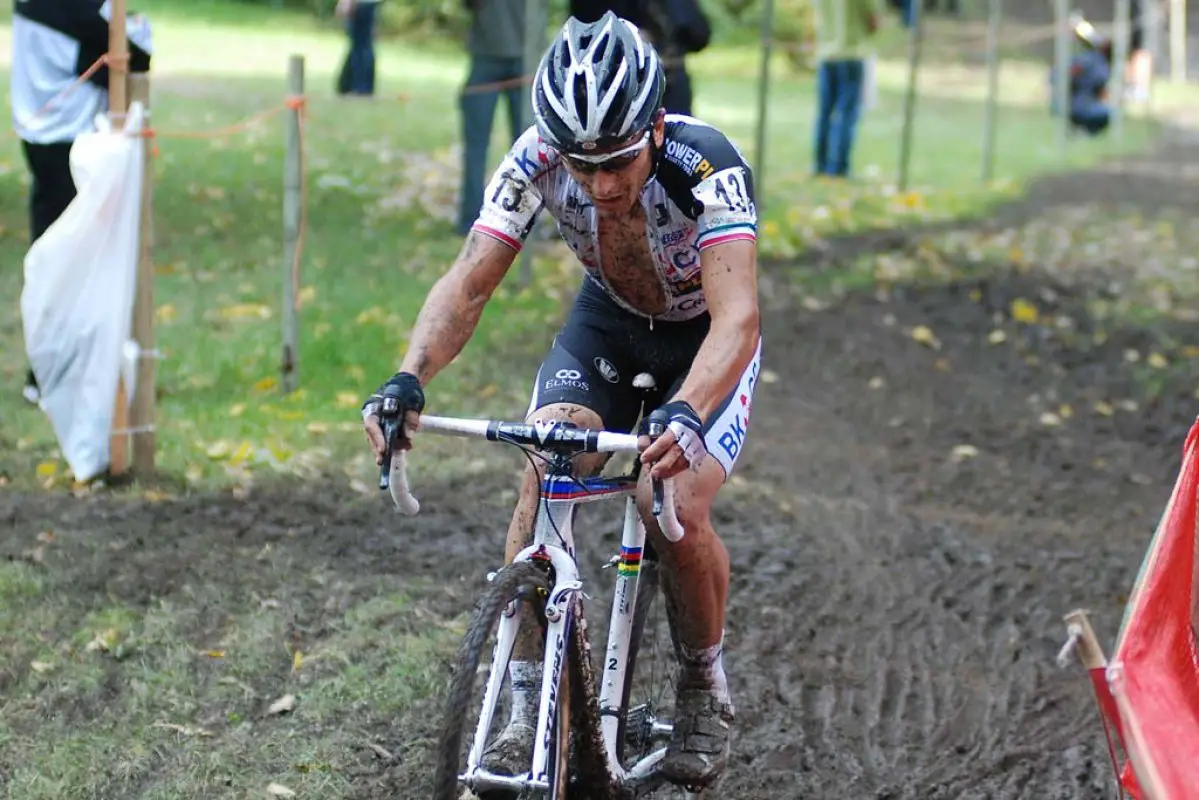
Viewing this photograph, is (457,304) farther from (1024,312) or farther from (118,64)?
(1024,312)

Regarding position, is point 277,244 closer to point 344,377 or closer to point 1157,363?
point 344,377

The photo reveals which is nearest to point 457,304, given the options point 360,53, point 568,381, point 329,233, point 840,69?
point 568,381

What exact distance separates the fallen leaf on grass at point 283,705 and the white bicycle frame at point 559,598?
4.23 feet

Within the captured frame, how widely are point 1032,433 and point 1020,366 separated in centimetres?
144

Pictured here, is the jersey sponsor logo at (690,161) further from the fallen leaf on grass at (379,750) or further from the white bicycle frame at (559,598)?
the fallen leaf on grass at (379,750)

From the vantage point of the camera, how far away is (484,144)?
452 inches

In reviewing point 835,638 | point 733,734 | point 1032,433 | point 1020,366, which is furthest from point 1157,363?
point 733,734

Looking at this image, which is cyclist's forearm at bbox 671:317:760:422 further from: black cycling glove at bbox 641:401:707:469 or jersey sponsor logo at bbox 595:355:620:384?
jersey sponsor logo at bbox 595:355:620:384

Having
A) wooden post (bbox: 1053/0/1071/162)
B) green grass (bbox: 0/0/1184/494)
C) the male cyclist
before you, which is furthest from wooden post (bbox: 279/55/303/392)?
wooden post (bbox: 1053/0/1071/162)

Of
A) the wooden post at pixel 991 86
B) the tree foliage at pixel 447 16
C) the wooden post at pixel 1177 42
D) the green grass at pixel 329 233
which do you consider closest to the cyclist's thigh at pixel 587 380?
the green grass at pixel 329 233

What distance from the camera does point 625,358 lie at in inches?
179

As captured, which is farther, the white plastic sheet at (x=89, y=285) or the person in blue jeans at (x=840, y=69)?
the person in blue jeans at (x=840, y=69)

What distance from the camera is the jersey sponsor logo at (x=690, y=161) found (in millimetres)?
4117

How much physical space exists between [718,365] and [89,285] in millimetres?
3575
